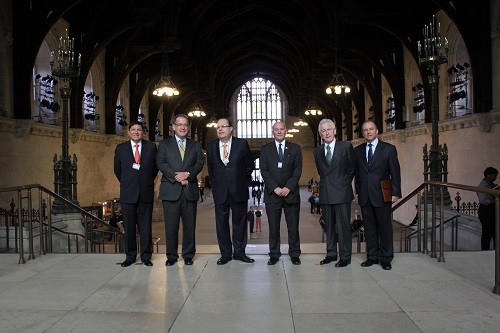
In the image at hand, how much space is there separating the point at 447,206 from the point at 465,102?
5.47 meters

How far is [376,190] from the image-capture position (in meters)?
5.27

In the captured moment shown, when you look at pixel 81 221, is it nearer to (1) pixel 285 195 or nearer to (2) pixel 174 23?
(1) pixel 285 195

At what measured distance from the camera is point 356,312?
3803mm

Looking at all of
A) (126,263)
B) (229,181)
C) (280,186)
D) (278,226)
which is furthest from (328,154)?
(126,263)

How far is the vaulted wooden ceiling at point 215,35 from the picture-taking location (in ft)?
42.6

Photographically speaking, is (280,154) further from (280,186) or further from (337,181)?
(337,181)

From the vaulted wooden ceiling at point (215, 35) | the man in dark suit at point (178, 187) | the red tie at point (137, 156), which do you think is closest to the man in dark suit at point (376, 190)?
the man in dark suit at point (178, 187)

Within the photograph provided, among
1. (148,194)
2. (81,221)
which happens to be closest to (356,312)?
(148,194)

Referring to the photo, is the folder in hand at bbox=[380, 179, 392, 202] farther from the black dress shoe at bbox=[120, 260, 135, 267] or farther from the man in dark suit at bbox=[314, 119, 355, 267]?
the black dress shoe at bbox=[120, 260, 135, 267]

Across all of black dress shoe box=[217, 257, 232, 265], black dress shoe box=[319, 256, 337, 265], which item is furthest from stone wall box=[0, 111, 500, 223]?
black dress shoe box=[217, 257, 232, 265]

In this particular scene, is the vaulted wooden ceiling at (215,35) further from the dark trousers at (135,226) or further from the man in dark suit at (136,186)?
the dark trousers at (135,226)

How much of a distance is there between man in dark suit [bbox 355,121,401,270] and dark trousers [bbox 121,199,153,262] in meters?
2.57

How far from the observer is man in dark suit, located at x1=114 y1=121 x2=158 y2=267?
5.53 meters

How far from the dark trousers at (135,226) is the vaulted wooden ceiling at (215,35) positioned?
9.27 m
